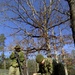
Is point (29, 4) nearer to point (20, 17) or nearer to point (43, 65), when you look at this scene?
point (20, 17)

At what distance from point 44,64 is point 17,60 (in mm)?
2234

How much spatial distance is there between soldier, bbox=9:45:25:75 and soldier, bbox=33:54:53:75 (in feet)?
6.70

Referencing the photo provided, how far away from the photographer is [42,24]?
16.6 m

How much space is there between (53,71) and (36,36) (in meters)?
11.3

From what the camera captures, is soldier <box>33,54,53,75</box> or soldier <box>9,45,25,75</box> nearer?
soldier <box>33,54,53,75</box>

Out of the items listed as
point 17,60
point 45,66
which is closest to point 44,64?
point 45,66

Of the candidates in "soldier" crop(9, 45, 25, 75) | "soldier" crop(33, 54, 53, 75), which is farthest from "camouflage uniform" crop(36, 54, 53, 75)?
"soldier" crop(9, 45, 25, 75)

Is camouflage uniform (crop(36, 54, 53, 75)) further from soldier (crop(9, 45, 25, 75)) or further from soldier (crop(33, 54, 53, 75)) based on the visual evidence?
soldier (crop(9, 45, 25, 75))

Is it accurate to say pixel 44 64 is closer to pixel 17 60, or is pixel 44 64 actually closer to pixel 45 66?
pixel 45 66

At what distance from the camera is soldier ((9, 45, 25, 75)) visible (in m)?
8.06

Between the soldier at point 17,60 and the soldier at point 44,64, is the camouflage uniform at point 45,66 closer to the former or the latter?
the soldier at point 44,64

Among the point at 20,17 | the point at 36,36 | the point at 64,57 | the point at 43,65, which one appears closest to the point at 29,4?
the point at 20,17

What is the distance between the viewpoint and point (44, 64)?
604 cm

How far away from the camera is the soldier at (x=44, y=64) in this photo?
5.88 meters
